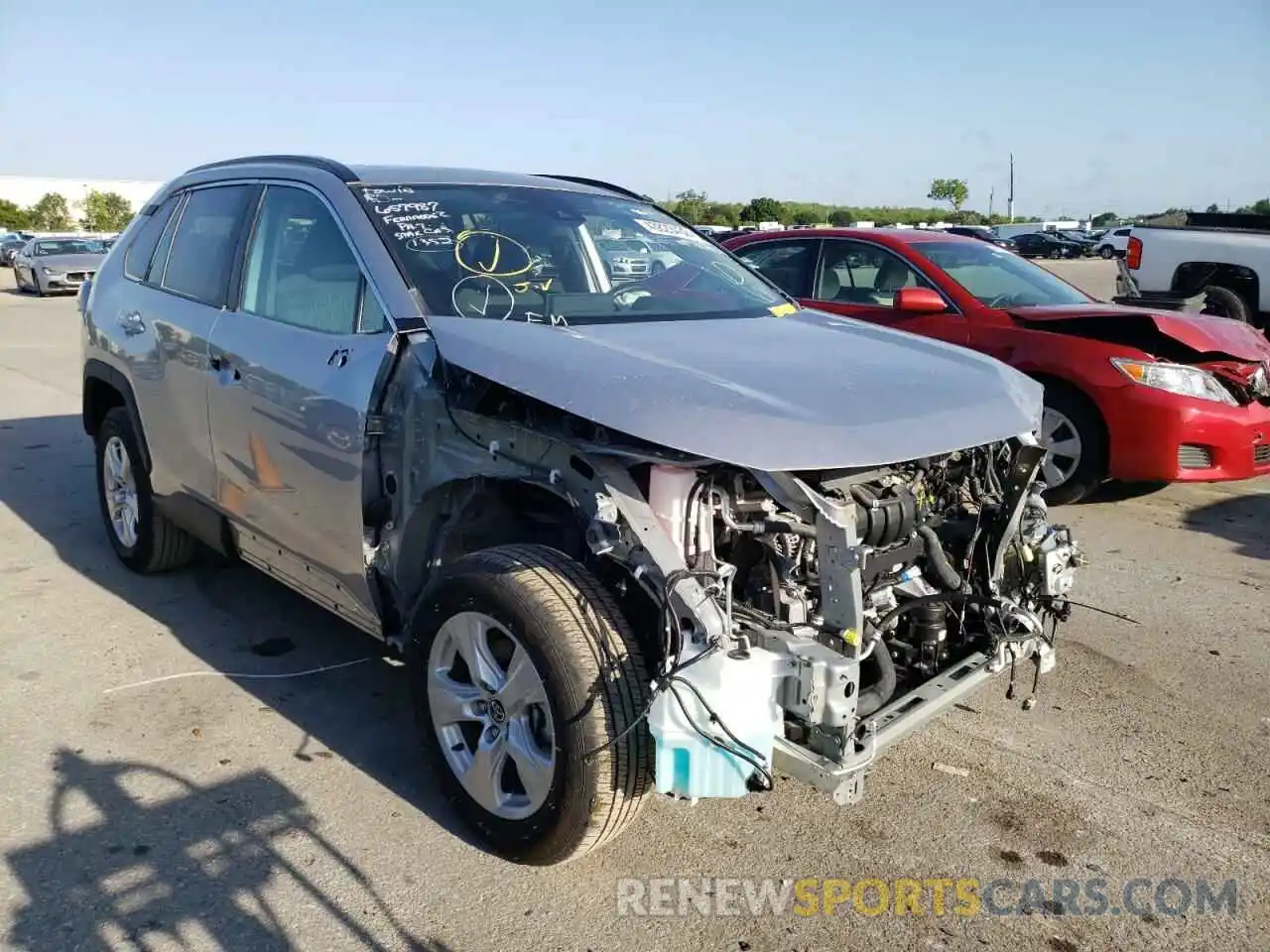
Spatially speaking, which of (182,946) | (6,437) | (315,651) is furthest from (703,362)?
(6,437)

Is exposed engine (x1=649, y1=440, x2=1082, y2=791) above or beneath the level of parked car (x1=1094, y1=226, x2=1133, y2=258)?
beneath

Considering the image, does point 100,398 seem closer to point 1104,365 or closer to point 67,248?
point 1104,365

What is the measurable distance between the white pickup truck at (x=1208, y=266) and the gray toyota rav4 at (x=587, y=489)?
8398 mm

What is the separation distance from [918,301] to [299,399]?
4.00 m

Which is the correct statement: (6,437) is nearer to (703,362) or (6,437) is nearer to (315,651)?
(315,651)

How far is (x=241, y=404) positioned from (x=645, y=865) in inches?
86.0

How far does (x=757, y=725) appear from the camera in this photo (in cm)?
251

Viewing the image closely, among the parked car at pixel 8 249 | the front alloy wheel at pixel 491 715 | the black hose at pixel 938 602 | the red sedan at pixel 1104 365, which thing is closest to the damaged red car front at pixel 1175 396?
the red sedan at pixel 1104 365

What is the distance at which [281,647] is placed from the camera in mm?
4402

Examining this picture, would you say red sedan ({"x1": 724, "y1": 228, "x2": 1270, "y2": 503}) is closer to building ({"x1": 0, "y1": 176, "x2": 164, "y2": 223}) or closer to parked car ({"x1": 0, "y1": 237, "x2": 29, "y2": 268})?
parked car ({"x1": 0, "y1": 237, "x2": 29, "y2": 268})

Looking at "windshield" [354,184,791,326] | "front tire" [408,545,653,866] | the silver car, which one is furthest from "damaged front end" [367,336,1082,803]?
the silver car

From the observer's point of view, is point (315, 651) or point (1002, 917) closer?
point (1002, 917)

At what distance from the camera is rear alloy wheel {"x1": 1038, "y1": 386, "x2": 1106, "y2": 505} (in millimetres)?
6383

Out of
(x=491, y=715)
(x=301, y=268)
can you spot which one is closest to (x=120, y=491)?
(x=301, y=268)
